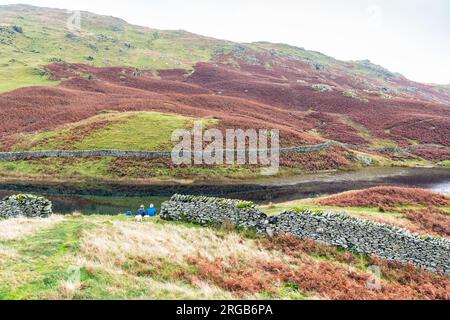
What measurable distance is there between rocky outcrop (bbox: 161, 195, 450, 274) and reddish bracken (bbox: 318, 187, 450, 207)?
10838 millimetres

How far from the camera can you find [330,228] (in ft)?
78.1

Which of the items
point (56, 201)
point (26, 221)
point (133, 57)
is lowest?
point (56, 201)

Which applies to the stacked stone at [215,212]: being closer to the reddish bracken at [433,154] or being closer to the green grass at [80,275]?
the green grass at [80,275]

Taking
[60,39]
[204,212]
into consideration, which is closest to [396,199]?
[204,212]

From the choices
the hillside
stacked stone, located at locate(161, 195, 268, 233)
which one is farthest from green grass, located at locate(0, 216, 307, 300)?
the hillside

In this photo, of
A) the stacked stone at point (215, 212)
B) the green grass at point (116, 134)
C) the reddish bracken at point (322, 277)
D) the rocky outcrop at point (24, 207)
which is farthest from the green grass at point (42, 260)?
the green grass at point (116, 134)

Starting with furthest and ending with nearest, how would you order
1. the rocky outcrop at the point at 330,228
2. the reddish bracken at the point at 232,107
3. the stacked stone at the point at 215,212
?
the reddish bracken at the point at 232,107 < the stacked stone at the point at 215,212 < the rocky outcrop at the point at 330,228

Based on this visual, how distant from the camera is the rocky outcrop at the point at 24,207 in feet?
103

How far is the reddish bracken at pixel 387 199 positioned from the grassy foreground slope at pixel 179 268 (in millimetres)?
12712

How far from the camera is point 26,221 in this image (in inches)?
1072

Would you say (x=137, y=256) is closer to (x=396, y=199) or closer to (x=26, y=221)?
(x=26, y=221)

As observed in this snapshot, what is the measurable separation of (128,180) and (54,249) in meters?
38.6

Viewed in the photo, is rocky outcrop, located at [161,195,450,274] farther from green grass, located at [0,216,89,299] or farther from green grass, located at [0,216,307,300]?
green grass, located at [0,216,89,299]

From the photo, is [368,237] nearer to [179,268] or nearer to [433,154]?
[179,268]
